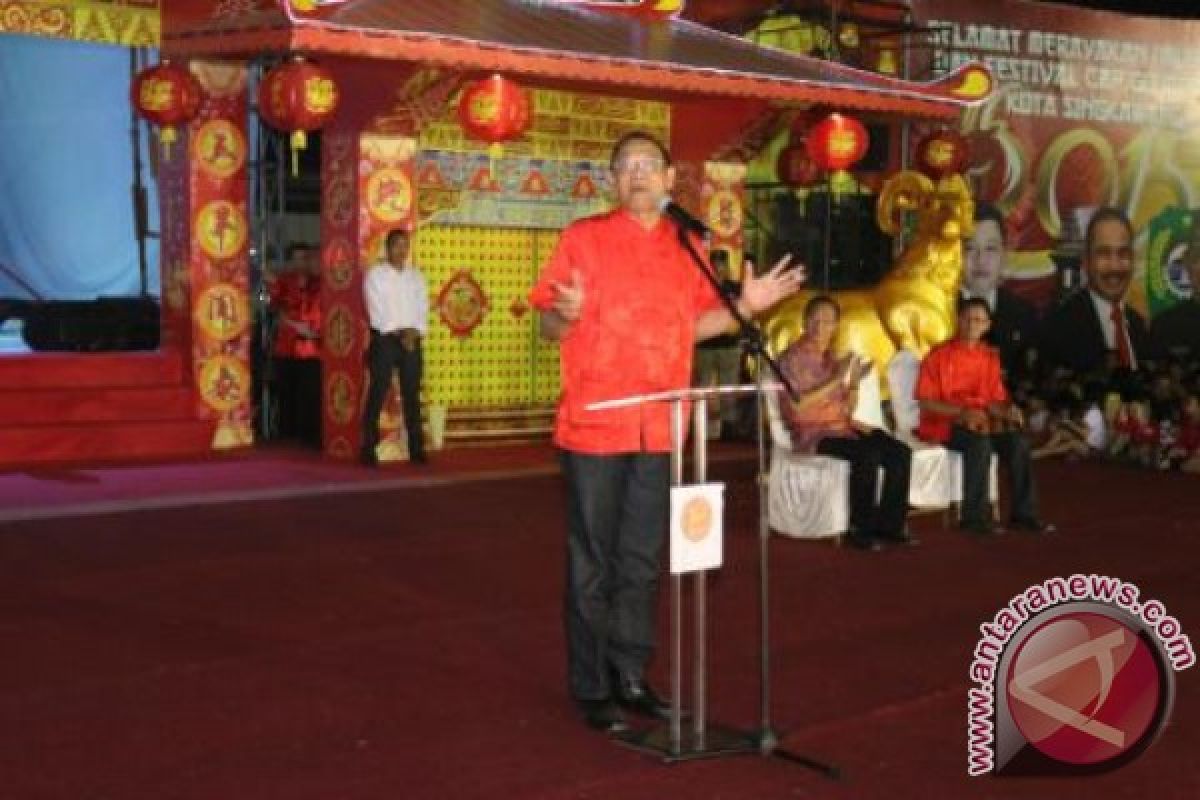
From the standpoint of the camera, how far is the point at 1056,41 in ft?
50.8

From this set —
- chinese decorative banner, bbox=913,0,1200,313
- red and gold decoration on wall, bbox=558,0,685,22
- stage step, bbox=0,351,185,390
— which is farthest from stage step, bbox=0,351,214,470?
chinese decorative banner, bbox=913,0,1200,313

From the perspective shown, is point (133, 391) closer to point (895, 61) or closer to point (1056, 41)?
point (895, 61)

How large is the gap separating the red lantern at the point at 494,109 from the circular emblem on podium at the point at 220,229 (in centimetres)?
218

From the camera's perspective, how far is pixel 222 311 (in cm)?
1081

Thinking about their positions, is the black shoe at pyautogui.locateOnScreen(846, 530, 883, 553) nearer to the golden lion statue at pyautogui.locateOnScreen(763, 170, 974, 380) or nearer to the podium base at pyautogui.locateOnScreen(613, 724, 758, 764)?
the golden lion statue at pyautogui.locateOnScreen(763, 170, 974, 380)

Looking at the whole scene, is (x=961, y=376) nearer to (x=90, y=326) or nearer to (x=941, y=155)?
(x=941, y=155)

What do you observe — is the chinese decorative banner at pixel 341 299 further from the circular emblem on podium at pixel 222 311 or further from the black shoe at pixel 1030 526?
the black shoe at pixel 1030 526

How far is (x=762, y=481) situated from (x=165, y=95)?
6537 mm

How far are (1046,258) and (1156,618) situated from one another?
12139mm

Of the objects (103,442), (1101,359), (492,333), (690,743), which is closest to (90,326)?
(103,442)

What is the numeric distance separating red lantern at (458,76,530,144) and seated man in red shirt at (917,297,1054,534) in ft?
8.94

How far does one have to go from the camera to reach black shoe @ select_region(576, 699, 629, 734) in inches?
176

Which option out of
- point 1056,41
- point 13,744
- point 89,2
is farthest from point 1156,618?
point 1056,41

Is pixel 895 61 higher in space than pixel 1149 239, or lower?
higher
